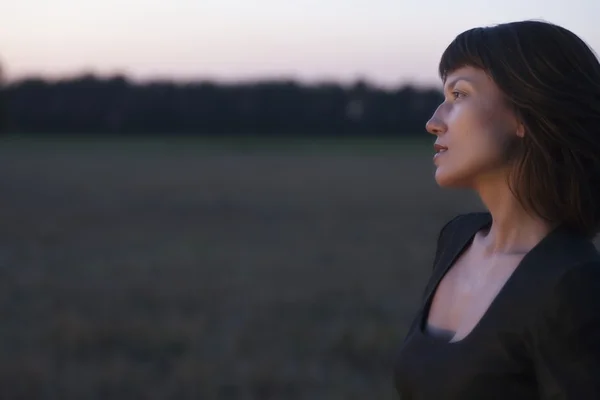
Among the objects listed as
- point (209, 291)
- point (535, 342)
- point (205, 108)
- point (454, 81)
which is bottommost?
point (205, 108)

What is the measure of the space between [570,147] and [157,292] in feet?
25.1

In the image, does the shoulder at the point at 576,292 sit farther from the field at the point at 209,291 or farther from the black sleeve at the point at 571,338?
the field at the point at 209,291

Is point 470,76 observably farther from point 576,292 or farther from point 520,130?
point 576,292

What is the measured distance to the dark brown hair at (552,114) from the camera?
1356mm

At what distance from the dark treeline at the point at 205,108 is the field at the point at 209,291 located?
30850 mm

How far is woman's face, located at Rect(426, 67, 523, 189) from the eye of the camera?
142 cm

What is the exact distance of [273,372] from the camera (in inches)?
231

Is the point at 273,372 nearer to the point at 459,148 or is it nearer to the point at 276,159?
the point at 459,148

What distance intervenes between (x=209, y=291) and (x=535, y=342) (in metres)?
7.71

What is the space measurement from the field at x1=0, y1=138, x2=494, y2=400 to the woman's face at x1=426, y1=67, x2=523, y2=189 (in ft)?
13.7

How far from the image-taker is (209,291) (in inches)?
347

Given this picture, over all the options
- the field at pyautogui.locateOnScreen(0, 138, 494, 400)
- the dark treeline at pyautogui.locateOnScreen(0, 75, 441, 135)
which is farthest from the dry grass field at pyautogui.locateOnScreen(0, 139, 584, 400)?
the dark treeline at pyautogui.locateOnScreen(0, 75, 441, 135)

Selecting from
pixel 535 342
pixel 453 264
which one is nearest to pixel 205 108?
pixel 453 264

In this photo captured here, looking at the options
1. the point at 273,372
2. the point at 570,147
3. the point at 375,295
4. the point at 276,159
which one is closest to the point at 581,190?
the point at 570,147
